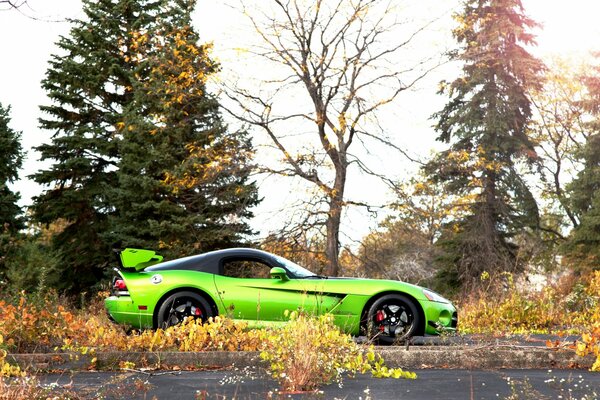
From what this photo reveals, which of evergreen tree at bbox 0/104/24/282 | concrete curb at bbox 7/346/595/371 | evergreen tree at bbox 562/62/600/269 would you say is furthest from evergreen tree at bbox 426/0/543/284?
concrete curb at bbox 7/346/595/371

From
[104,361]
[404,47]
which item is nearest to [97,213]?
[404,47]

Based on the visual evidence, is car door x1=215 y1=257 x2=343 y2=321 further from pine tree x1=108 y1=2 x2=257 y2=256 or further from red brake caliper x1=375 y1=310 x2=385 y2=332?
pine tree x1=108 y1=2 x2=257 y2=256

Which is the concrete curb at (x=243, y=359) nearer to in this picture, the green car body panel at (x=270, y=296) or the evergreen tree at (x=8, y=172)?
the green car body panel at (x=270, y=296)

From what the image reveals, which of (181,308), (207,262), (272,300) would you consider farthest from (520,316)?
(181,308)

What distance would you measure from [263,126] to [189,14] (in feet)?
26.7

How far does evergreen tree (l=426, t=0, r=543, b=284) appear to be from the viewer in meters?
31.1

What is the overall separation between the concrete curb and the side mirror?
6.95 feet

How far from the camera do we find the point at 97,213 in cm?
3388

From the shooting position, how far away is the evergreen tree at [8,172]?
32438mm

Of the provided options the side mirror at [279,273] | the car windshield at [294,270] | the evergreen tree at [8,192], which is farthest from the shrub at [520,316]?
the evergreen tree at [8,192]

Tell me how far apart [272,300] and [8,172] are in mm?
26348

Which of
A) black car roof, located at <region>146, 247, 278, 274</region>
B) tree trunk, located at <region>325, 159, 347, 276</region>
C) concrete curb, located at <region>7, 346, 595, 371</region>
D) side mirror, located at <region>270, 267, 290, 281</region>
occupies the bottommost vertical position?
concrete curb, located at <region>7, 346, 595, 371</region>

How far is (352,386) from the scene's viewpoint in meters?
7.12

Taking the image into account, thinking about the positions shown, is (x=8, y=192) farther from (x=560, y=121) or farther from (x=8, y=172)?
(x=560, y=121)
